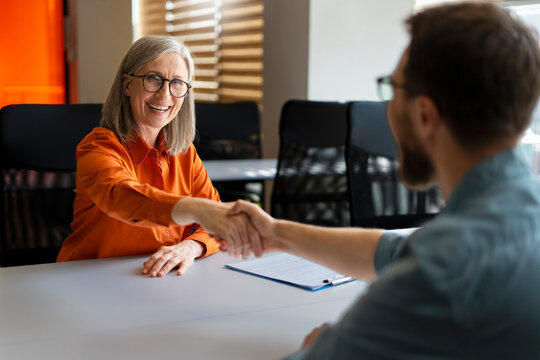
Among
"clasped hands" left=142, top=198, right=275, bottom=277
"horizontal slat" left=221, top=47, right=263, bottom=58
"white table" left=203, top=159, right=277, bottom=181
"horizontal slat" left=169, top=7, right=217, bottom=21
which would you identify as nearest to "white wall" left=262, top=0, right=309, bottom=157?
"horizontal slat" left=221, top=47, right=263, bottom=58

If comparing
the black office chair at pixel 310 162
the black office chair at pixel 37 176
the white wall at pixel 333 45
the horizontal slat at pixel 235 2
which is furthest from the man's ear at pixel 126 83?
the horizontal slat at pixel 235 2

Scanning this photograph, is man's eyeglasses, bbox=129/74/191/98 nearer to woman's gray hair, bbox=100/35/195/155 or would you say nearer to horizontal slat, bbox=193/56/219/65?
woman's gray hair, bbox=100/35/195/155

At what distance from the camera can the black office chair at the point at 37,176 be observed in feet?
6.82

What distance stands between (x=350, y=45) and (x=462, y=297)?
12.2ft

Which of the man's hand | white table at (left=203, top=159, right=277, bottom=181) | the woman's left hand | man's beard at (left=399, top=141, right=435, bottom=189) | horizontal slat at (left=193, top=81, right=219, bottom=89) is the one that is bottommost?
the woman's left hand

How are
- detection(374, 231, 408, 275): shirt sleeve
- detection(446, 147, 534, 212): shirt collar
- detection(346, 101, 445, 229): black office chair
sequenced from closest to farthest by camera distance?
detection(446, 147, 534, 212): shirt collar, detection(374, 231, 408, 275): shirt sleeve, detection(346, 101, 445, 229): black office chair

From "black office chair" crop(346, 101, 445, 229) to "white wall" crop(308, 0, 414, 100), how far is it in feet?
5.64

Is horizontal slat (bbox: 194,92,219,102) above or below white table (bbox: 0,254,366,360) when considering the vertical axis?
above

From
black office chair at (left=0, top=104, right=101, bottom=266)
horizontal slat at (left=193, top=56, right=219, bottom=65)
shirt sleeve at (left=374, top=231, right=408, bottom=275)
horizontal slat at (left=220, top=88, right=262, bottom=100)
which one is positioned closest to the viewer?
shirt sleeve at (left=374, top=231, right=408, bottom=275)

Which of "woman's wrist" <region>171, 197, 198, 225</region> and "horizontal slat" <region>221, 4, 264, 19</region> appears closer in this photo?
"woman's wrist" <region>171, 197, 198, 225</region>

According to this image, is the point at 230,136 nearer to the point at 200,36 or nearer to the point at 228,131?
the point at 228,131

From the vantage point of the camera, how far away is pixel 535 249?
70 cm

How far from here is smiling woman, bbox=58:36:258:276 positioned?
161 cm

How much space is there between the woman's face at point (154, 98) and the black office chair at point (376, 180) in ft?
2.59
